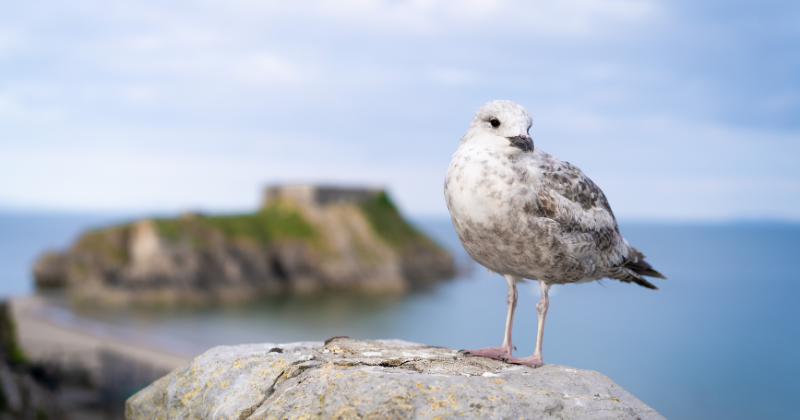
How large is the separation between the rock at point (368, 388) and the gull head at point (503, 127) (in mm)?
2255

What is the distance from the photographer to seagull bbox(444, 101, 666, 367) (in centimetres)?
566

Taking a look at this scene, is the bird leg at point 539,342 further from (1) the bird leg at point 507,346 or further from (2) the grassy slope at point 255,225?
(2) the grassy slope at point 255,225

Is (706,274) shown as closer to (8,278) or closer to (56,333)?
(56,333)

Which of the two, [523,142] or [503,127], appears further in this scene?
[503,127]

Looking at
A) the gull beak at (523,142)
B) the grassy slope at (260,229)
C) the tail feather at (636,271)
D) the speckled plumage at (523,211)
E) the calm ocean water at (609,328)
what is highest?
the gull beak at (523,142)

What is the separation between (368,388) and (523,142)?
8.99 ft

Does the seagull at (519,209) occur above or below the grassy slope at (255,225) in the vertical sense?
above

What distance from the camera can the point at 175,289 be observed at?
2800 inches

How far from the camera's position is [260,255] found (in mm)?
79125

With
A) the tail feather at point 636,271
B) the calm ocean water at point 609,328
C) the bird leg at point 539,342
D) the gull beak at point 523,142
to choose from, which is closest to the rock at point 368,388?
the bird leg at point 539,342

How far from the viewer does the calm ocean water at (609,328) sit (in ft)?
187

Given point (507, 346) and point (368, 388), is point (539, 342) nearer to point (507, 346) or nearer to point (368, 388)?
point (507, 346)

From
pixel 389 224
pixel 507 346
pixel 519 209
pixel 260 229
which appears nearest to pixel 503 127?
pixel 519 209

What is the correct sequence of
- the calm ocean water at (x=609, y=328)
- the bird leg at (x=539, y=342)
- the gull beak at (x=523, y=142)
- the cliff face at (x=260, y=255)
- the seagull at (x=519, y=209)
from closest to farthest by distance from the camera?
the gull beak at (x=523, y=142) → the seagull at (x=519, y=209) → the bird leg at (x=539, y=342) → the calm ocean water at (x=609, y=328) → the cliff face at (x=260, y=255)
